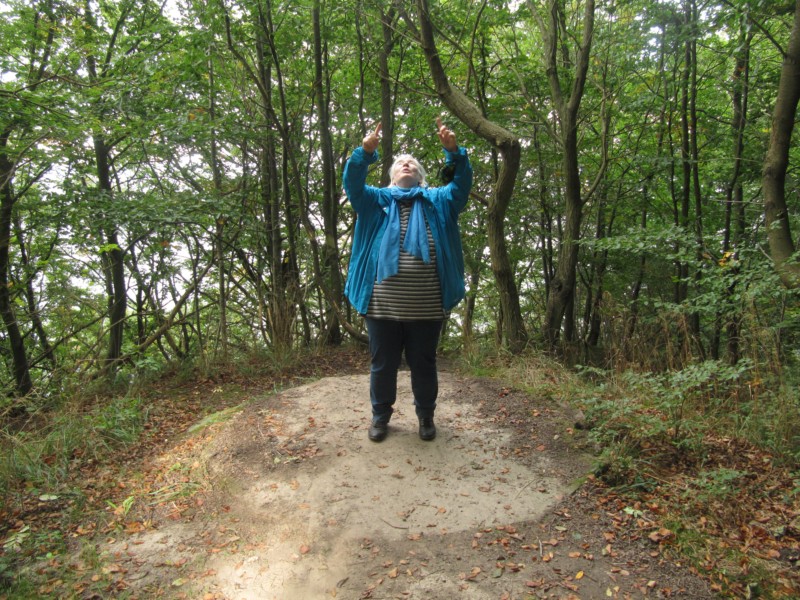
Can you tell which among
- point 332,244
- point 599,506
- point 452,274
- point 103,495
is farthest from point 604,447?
point 332,244

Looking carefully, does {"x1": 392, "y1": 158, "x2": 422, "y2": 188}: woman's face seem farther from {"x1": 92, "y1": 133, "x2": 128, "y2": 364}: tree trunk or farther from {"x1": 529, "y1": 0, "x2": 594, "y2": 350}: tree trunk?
{"x1": 92, "y1": 133, "x2": 128, "y2": 364}: tree trunk

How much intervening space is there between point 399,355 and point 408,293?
0.44 meters

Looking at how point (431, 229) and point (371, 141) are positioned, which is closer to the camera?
point (371, 141)

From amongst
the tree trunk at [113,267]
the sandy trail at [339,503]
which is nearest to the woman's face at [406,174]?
the sandy trail at [339,503]

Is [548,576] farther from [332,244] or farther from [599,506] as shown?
[332,244]

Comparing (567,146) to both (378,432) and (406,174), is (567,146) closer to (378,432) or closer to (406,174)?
(406,174)

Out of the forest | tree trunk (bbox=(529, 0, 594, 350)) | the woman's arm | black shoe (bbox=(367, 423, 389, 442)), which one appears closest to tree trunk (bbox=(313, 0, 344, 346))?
the forest

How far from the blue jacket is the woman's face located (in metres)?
0.10

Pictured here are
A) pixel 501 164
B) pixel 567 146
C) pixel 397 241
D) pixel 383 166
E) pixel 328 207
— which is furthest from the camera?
pixel 383 166

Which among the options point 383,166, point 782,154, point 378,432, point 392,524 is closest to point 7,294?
point 383,166

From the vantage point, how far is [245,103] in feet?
20.8

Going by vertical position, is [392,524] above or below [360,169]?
below

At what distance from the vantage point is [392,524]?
8.41 ft

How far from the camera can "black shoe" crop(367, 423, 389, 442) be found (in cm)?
332
